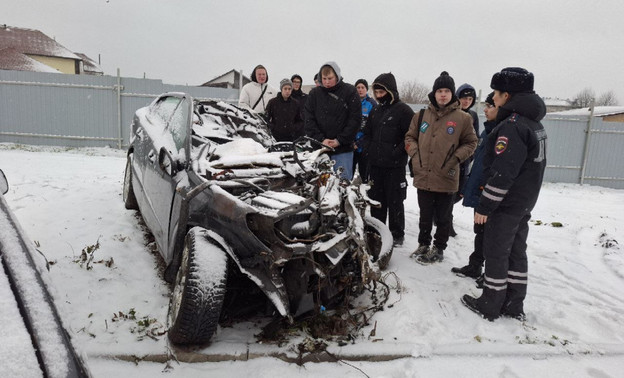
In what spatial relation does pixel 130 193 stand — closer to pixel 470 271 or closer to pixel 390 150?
pixel 390 150

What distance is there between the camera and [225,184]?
106 inches

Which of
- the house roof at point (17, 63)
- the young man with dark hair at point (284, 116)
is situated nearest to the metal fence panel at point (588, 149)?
the young man with dark hair at point (284, 116)

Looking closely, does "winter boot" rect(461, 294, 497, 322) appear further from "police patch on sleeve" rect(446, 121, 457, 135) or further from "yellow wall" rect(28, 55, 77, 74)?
"yellow wall" rect(28, 55, 77, 74)

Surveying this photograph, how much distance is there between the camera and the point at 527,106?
2871 millimetres

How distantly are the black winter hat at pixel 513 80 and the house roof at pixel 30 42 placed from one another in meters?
37.2

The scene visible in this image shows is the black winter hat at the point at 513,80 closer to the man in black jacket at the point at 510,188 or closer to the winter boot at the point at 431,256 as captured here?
the man in black jacket at the point at 510,188

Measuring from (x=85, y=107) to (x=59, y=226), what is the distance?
24.7 feet

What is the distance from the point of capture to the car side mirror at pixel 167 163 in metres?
2.99

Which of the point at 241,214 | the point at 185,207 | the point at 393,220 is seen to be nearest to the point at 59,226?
the point at 185,207

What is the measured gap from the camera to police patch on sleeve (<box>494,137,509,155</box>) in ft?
9.30

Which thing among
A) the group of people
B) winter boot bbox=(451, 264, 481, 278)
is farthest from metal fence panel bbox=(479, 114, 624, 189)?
winter boot bbox=(451, 264, 481, 278)

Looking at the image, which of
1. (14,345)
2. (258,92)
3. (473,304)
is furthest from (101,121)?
(14,345)

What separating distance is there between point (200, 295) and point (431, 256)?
2.65 m

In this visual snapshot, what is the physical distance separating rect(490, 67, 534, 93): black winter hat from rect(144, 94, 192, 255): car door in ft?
8.00
